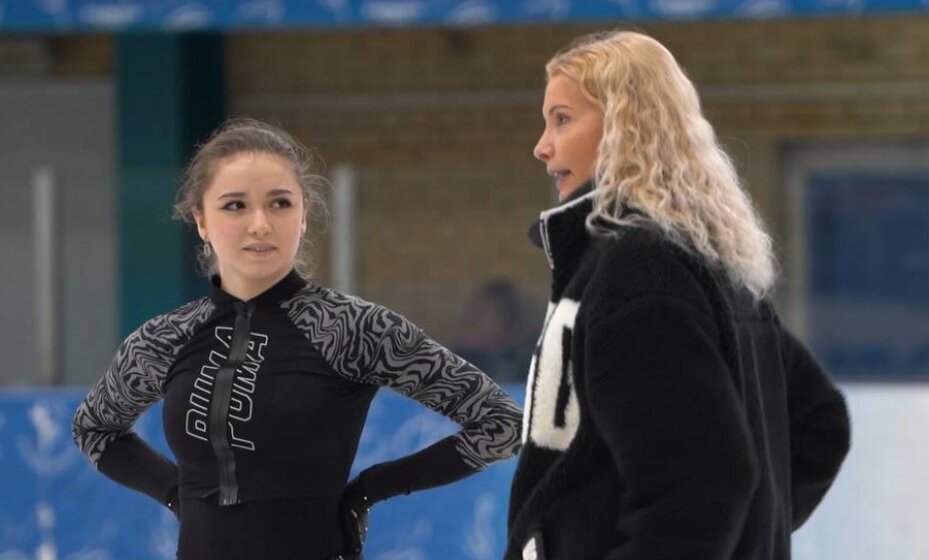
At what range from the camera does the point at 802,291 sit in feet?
21.3

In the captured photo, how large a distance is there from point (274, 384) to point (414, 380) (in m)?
0.25

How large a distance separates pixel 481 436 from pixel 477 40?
269 inches

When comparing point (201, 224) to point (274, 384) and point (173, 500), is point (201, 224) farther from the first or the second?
Result: point (173, 500)

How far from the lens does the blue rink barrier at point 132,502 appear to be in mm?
5398

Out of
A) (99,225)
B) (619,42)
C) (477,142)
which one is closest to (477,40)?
(477,142)

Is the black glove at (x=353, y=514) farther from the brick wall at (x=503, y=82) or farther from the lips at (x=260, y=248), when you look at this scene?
the brick wall at (x=503, y=82)

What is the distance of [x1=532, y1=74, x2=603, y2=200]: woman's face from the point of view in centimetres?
211

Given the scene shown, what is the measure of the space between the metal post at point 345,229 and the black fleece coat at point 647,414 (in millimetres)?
3951

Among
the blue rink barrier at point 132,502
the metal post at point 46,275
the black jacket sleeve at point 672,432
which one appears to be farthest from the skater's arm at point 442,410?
the metal post at point 46,275

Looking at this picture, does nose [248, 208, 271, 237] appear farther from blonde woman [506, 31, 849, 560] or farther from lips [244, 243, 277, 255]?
blonde woman [506, 31, 849, 560]

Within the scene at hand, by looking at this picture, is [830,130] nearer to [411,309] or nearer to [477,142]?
[477,142]

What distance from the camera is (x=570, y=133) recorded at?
2.12 meters

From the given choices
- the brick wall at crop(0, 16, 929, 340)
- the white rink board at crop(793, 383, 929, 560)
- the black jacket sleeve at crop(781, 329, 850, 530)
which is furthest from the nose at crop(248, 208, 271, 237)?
the brick wall at crop(0, 16, 929, 340)

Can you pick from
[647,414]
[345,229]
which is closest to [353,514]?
[647,414]
